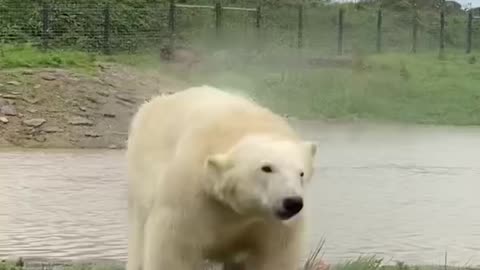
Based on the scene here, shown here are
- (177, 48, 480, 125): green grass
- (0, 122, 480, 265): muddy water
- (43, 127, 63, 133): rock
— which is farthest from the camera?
(177, 48, 480, 125): green grass

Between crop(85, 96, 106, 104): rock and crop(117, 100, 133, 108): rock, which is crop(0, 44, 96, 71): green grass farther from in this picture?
crop(117, 100, 133, 108): rock

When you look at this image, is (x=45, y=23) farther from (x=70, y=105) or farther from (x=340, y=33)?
(x=70, y=105)

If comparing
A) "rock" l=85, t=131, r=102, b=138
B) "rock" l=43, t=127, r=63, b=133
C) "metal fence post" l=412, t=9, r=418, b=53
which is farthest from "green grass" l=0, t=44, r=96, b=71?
"metal fence post" l=412, t=9, r=418, b=53

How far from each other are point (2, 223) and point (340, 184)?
14.1ft

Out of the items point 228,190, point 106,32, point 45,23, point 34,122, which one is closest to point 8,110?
point 34,122

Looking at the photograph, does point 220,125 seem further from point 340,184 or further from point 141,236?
point 340,184

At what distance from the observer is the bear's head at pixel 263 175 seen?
147 inches

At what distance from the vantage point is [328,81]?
23891 millimetres

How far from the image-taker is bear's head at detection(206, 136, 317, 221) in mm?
3730

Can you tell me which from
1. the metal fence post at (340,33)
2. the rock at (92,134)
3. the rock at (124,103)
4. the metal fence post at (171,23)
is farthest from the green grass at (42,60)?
the metal fence post at (340,33)

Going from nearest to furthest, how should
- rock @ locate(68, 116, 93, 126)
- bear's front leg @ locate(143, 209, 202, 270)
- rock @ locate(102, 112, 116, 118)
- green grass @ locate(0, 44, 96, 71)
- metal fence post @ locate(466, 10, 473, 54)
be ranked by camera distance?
bear's front leg @ locate(143, 209, 202, 270)
rock @ locate(68, 116, 93, 126)
rock @ locate(102, 112, 116, 118)
green grass @ locate(0, 44, 96, 71)
metal fence post @ locate(466, 10, 473, 54)

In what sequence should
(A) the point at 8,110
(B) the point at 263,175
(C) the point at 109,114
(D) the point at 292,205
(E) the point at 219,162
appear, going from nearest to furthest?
(D) the point at 292,205 < (B) the point at 263,175 < (E) the point at 219,162 < (A) the point at 8,110 < (C) the point at 109,114

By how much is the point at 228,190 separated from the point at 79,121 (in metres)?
13.7

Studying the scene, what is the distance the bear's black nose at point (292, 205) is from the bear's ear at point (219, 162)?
31cm
